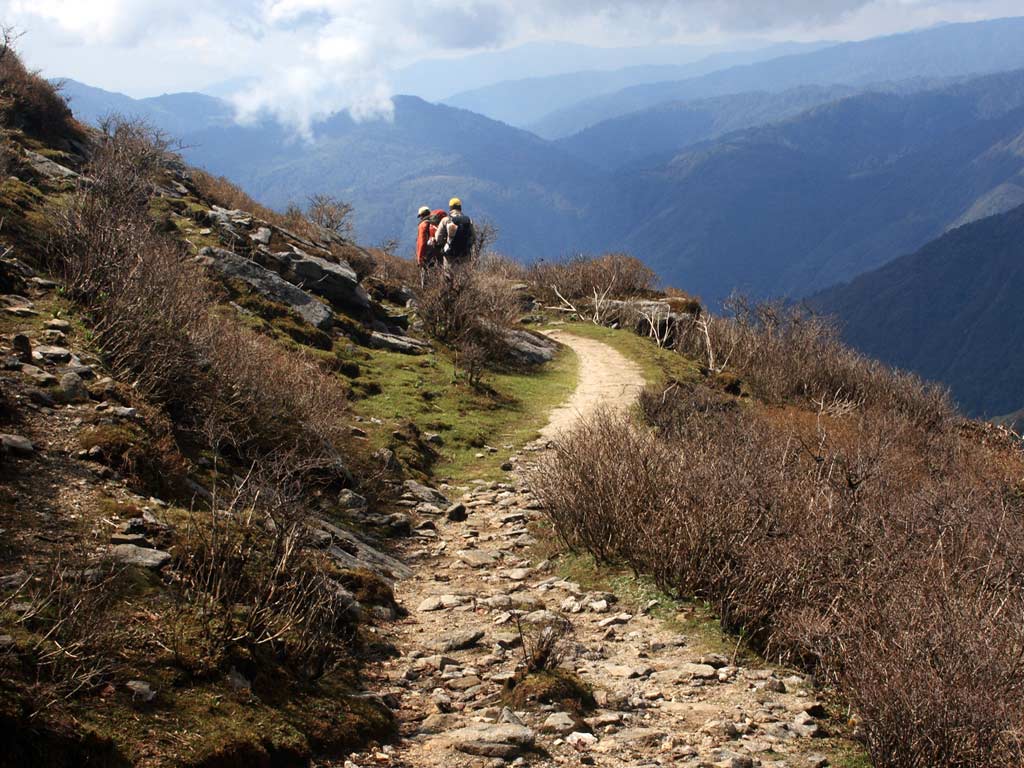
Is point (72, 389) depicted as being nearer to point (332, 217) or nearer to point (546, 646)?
point (546, 646)

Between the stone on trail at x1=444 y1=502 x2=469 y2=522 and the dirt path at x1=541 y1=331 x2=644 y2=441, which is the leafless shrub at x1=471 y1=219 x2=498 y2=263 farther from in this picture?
the stone on trail at x1=444 y1=502 x2=469 y2=522

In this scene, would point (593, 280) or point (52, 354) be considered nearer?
point (52, 354)

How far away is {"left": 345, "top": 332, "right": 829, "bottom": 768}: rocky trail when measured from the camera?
4.53 metres

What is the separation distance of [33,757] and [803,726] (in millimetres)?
3892

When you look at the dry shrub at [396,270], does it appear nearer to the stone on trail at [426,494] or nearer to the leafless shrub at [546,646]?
the stone on trail at [426,494]

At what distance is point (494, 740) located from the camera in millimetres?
4492

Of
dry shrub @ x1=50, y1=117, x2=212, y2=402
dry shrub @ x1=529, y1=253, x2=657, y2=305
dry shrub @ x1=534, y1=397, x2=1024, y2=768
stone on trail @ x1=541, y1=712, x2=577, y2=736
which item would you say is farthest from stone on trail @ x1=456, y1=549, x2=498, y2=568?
dry shrub @ x1=529, y1=253, x2=657, y2=305

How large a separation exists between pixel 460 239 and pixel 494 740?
16785mm

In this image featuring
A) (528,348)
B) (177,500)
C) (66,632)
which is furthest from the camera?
(528,348)

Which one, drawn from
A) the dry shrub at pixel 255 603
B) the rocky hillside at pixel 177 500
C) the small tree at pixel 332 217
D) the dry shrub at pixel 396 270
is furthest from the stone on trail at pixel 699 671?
the small tree at pixel 332 217

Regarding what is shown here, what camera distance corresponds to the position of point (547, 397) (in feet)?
54.5

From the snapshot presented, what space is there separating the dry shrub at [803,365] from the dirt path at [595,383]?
2.86 m

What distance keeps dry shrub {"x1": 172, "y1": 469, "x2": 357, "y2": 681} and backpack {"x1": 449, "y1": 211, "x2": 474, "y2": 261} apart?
48.9 feet

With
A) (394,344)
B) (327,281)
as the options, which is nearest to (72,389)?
(394,344)
